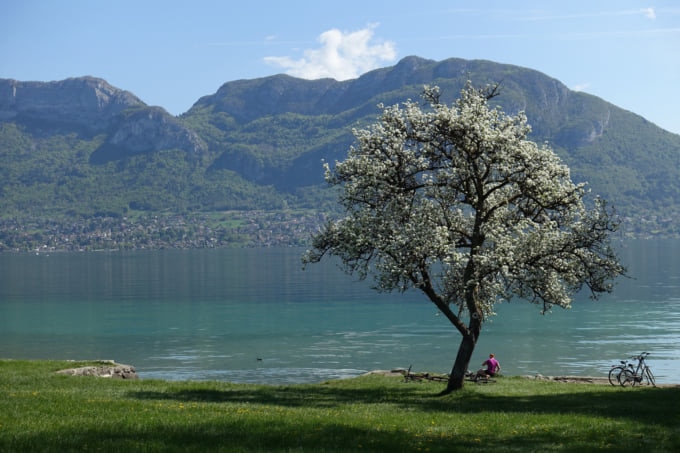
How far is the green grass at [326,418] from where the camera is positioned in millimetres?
17266

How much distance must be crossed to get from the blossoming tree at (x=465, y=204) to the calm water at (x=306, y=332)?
85.7 feet

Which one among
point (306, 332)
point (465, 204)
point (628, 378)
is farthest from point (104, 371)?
point (306, 332)

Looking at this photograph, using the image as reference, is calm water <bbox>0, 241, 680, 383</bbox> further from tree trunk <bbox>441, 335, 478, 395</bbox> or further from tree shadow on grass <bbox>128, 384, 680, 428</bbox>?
tree trunk <bbox>441, 335, 478, 395</bbox>

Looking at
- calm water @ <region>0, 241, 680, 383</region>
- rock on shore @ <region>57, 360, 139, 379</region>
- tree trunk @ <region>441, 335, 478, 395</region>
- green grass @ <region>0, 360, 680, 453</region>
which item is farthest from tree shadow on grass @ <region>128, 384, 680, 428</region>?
calm water @ <region>0, 241, 680, 383</region>

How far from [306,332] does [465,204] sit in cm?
5439

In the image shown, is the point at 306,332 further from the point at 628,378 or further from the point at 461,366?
the point at 461,366

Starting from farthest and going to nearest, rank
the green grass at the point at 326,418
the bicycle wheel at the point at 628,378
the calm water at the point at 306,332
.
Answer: the calm water at the point at 306,332 < the bicycle wheel at the point at 628,378 < the green grass at the point at 326,418

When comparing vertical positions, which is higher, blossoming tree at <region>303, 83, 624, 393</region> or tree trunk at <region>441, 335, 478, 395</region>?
blossoming tree at <region>303, 83, 624, 393</region>

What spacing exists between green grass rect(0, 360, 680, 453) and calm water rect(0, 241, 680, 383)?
25905 mm

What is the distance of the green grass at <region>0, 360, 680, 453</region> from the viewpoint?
17.3 meters

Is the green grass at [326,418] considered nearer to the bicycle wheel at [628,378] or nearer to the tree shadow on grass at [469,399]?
the tree shadow on grass at [469,399]

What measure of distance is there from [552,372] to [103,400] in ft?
143

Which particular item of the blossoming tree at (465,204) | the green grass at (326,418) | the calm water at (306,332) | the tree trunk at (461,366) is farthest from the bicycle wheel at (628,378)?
the calm water at (306,332)

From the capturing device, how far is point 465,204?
35969 mm
